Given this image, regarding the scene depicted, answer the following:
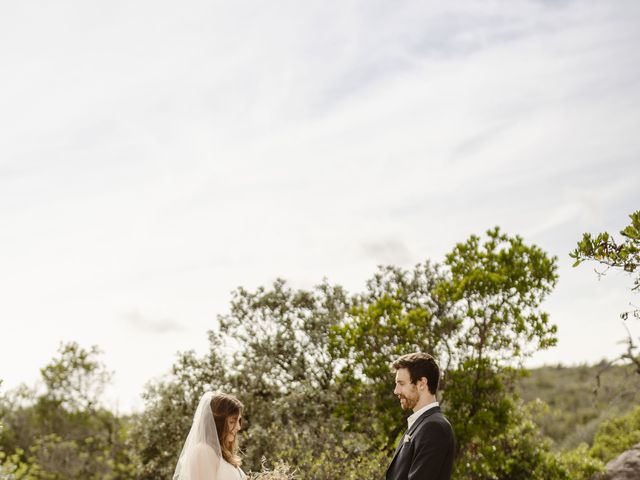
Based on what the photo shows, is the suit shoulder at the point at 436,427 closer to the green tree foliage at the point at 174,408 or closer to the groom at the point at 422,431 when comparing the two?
the groom at the point at 422,431

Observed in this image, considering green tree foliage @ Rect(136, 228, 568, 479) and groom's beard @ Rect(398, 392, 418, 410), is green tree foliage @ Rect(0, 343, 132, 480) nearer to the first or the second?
green tree foliage @ Rect(136, 228, 568, 479)

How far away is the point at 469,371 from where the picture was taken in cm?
1144

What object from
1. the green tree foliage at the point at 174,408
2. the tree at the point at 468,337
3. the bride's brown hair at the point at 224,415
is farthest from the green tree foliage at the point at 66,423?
the bride's brown hair at the point at 224,415

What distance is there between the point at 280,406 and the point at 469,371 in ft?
11.7

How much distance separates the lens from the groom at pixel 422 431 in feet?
15.1

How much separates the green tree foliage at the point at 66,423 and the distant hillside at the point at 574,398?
40.1 feet

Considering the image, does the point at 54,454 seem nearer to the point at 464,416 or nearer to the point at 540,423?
the point at 464,416

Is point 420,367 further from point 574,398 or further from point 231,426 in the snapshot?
point 574,398

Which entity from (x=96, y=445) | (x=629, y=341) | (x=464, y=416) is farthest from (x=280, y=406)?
(x=96, y=445)

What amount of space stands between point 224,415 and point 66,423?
16.8m

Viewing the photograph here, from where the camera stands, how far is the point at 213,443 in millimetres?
5695

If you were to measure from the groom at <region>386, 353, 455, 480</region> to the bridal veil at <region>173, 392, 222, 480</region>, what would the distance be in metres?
1.54

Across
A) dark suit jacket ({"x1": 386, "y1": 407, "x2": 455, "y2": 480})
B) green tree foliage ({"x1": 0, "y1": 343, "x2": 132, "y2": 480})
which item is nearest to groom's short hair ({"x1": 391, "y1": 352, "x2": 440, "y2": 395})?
dark suit jacket ({"x1": 386, "y1": 407, "x2": 455, "y2": 480})

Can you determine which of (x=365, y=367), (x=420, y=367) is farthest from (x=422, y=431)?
(x=365, y=367)
